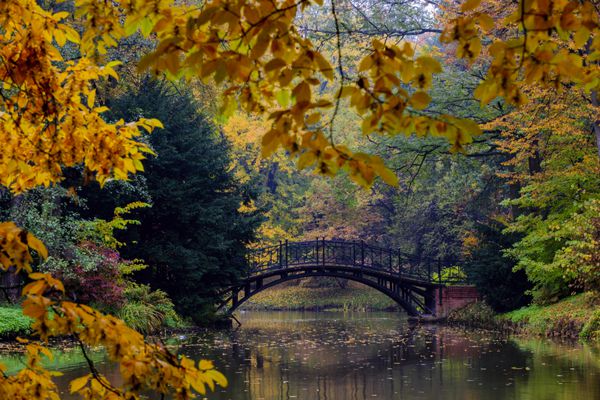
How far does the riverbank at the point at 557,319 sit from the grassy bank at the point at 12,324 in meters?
10.8

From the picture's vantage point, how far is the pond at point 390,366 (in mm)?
10625

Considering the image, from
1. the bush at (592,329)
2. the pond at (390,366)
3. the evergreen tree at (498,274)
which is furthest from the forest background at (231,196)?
the pond at (390,366)

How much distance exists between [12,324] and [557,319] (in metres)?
11.9

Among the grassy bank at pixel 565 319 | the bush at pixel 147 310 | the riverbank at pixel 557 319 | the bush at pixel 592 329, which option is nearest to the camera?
the bush at pixel 592 329

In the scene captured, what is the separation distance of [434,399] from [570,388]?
6.31ft

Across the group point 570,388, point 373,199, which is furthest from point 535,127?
point 373,199

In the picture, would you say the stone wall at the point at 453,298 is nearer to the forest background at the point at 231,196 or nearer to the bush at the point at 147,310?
the forest background at the point at 231,196

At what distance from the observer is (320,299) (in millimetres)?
41812

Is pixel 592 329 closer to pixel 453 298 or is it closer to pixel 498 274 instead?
pixel 498 274

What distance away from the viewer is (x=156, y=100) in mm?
20516

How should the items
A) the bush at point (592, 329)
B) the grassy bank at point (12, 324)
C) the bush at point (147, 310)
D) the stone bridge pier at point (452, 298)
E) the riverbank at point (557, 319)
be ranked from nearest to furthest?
the grassy bank at point (12, 324) < the bush at point (592, 329) < the riverbank at point (557, 319) < the bush at point (147, 310) < the stone bridge pier at point (452, 298)

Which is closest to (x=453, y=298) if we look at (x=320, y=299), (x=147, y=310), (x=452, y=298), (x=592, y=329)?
(x=452, y=298)

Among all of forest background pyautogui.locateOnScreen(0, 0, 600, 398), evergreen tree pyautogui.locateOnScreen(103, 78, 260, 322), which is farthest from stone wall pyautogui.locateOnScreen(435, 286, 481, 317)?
evergreen tree pyautogui.locateOnScreen(103, 78, 260, 322)

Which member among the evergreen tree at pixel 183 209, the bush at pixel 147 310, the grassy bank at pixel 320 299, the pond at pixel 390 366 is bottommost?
the pond at pixel 390 366
